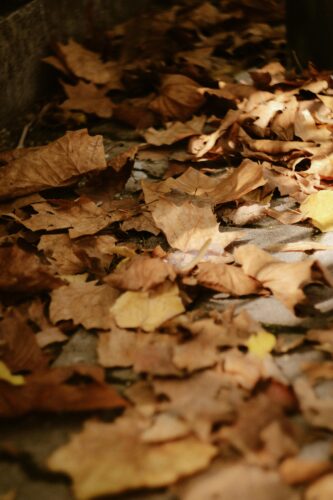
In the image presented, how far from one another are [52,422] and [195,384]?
0.98ft

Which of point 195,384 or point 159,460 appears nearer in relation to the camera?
point 159,460

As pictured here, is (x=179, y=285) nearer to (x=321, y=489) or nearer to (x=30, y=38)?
(x=321, y=489)

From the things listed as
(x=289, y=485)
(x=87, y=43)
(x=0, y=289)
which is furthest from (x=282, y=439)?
(x=87, y=43)

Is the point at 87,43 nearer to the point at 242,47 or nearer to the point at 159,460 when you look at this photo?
the point at 242,47

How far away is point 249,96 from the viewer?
93.6 inches

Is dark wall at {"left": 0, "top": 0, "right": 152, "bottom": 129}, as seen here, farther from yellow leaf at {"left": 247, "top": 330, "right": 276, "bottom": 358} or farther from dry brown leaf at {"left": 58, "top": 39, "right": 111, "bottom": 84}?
yellow leaf at {"left": 247, "top": 330, "right": 276, "bottom": 358}

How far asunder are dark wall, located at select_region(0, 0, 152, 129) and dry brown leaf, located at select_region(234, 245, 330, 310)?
1.36 m

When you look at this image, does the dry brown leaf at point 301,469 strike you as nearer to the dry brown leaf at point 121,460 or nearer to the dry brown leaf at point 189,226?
the dry brown leaf at point 121,460

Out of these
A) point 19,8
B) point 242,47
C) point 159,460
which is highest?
point 19,8

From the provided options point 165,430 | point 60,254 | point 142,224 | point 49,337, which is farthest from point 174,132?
point 165,430

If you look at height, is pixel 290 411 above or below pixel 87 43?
below

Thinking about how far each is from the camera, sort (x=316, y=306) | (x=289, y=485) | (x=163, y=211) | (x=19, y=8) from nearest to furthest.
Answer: (x=289, y=485), (x=316, y=306), (x=163, y=211), (x=19, y=8)

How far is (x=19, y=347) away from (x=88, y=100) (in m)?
1.55

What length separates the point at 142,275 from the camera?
1.42 m
